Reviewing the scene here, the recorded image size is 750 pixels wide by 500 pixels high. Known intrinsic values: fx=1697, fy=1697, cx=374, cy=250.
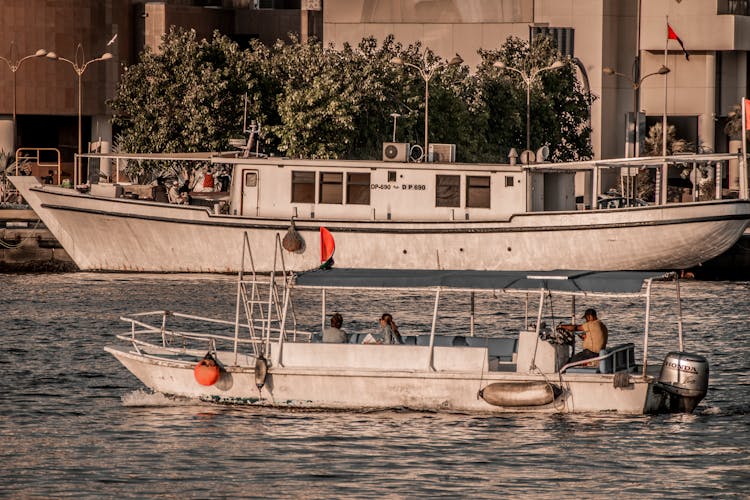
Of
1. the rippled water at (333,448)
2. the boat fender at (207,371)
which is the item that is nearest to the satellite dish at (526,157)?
the rippled water at (333,448)

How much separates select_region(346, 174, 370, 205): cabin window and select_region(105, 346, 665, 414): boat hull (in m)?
24.4

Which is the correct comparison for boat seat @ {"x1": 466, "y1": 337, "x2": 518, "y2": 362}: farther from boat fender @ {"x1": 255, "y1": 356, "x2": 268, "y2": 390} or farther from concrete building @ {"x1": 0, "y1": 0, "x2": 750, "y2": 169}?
concrete building @ {"x1": 0, "y1": 0, "x2": 750, "y2": 169}

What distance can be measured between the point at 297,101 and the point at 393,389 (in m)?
41.9

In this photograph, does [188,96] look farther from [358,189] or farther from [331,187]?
[358,189]

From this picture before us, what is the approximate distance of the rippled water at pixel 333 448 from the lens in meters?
25.6

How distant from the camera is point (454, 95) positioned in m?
76.6

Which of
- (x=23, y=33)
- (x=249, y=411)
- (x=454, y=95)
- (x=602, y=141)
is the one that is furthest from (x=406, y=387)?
(x=602, y=141)

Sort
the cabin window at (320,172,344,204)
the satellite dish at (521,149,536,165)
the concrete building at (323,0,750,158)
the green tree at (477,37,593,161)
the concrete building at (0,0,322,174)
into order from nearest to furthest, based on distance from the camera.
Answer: the cabin window at (320,172,344,204), the satellite dish at (521,149,536,165), the green tree at (477,37,593,161), the concrete building at (0,0,322,174), the concrete building at (323,0,750,158)

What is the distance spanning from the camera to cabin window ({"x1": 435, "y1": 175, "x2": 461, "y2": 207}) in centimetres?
5425

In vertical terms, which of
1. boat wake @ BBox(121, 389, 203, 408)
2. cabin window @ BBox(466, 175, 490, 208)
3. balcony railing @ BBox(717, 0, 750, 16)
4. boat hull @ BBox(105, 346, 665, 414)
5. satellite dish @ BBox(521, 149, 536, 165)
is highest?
balcony railing @ BBox(717, 0, 750, 16)

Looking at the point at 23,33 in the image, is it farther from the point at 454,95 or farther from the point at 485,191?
the point at 485,191

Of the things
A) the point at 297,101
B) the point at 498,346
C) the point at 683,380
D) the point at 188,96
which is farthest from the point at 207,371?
the point at 188,96

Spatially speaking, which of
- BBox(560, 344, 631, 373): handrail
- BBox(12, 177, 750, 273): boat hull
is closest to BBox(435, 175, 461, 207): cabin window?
BBox(12, 177, 750, 273): boat hull

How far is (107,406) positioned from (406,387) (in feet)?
19.6
